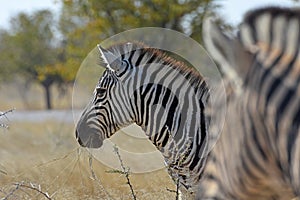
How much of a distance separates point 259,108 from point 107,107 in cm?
340

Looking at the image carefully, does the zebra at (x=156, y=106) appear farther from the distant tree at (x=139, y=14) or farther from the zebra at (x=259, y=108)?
the distant tree at (x=139, y=14)

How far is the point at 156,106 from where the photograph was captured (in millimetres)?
4809

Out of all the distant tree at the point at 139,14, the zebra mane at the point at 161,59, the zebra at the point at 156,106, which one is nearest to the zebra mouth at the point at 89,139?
the zebra at the point at 156,106

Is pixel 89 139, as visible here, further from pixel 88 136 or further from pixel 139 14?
pixel 139 14

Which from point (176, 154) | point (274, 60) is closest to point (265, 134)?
point (274, 60)

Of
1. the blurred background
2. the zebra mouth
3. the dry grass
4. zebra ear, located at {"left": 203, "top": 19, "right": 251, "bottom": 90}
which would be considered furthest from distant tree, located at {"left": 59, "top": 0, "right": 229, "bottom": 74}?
zebra ear, located at {"left": 203, "top": 19, "right": 251, "bottom": 90}

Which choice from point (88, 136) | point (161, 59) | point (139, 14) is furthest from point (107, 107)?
point (139, 14)

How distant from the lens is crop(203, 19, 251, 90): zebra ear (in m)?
1.77

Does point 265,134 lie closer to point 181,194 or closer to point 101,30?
point 181,194

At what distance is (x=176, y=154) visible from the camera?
15.0 ft

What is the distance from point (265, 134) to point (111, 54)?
3299 mm

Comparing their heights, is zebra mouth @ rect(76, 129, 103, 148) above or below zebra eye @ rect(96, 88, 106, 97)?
below

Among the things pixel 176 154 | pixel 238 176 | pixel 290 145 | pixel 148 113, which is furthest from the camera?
pixel 148 113

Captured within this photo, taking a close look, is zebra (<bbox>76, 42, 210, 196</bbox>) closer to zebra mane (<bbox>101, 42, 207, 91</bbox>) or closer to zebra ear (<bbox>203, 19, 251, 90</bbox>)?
zebra mane (<bbox>101, 42, 207, 91</bbox>)
